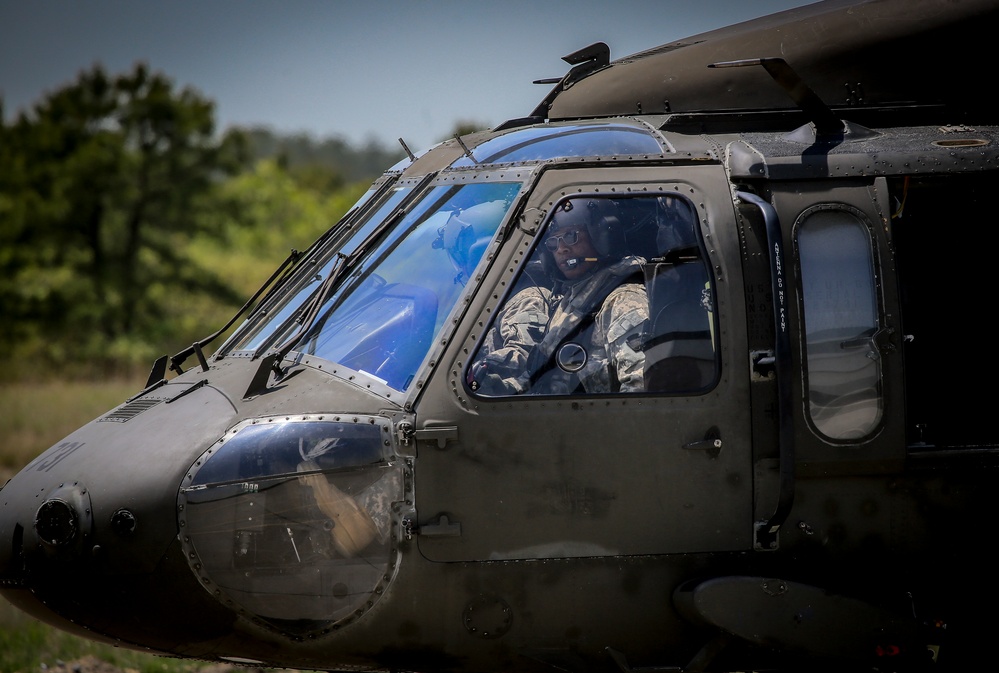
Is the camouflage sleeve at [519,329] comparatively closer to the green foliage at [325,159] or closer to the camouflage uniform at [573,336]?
the camouflage uniform at [573,336]

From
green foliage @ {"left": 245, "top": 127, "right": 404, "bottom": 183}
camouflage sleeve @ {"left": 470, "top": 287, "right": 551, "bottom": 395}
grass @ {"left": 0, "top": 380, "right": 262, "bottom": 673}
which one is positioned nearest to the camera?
camouflage sleeve @ {"left": 470, "top": 287, "right": 551, "bottom": 395}

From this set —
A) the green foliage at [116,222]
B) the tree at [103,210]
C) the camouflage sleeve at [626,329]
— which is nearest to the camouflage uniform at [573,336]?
the camouflage sleeve at [626,329]

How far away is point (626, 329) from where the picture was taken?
386 centimetres

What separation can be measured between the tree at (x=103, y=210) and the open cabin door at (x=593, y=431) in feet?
70.7

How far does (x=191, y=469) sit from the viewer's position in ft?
12.1

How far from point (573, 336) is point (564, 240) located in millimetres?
401

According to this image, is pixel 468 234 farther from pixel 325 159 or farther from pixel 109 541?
pixel 325 159

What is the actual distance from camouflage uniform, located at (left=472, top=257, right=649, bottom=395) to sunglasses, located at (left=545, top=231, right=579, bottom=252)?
0.15 m

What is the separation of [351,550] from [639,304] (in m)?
1.41

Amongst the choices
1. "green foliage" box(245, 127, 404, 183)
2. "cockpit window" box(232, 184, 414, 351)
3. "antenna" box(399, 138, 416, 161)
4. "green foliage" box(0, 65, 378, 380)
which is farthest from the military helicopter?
"green foliage" box(245, 127, 404, 183)

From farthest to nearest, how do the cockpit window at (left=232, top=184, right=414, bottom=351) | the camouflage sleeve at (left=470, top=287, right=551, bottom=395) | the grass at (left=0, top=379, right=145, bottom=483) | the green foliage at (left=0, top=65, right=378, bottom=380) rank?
the green foliage at (left=0, top=65, right=378, bottom=380), the grass at (left=0, top=379, right=145, bottom=483), the cockpit window at (left=232, top=184, right=414, bottom=351), the camouflage sleeve at (left=470, top=287, right=551, bottom=395)

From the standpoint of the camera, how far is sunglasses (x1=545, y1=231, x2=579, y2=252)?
3.97m

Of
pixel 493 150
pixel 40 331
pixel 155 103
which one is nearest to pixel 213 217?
pixel 155 103

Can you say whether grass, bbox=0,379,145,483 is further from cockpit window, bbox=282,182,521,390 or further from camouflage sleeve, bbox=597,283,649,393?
camouflage sleeve, bbox=597,283,649,393
